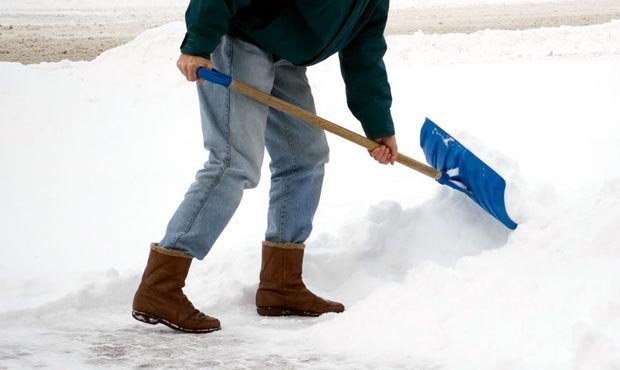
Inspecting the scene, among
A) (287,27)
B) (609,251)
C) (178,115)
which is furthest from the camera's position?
(178,115)

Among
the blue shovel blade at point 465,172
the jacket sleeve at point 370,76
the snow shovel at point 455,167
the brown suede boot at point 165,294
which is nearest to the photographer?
the brown suede boot at point 165,294

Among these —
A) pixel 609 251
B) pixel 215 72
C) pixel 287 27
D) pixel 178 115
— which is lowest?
pixel 609 251

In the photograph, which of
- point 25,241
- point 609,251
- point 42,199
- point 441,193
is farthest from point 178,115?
point 609,251

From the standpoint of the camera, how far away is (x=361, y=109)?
3.15m

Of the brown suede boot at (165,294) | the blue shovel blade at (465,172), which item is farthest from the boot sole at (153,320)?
the blue shovel blade at (465,172)

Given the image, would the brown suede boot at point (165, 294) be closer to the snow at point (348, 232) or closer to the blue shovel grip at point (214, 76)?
the snow at point (348, 232)

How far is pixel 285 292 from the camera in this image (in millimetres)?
3189

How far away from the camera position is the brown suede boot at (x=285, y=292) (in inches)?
126

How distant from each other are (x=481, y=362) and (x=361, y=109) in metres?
1.05

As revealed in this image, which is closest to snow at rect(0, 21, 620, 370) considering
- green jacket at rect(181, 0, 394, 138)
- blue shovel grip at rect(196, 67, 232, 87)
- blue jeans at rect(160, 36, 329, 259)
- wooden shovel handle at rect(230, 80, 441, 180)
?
blue jeans at rect(160, 36, 329, 259)

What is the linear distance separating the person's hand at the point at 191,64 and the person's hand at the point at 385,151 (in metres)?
0.70

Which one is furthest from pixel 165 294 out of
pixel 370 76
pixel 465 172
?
pixel 465 172

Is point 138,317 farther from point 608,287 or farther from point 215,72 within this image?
point 608,287

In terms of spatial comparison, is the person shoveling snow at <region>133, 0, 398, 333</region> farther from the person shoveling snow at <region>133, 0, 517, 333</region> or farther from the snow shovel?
the snow shovel
